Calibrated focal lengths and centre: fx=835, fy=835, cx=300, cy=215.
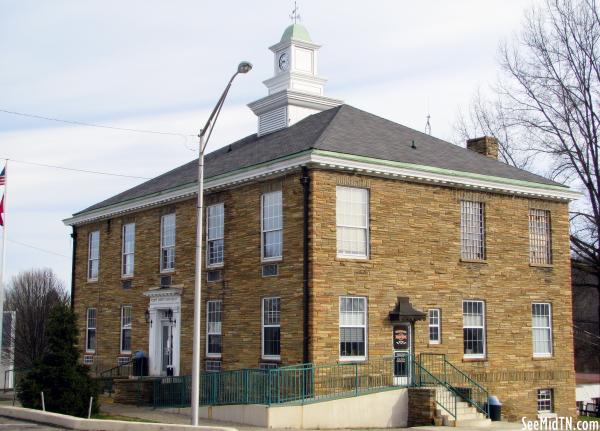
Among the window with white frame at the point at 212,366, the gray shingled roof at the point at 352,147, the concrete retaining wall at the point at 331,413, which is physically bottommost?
the concrete retaining wall at the point at 331,413

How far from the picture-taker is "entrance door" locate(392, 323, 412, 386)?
2519cm

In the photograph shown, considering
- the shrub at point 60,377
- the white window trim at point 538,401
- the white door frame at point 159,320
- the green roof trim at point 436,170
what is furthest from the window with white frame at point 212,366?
the white window trim at point 538,401

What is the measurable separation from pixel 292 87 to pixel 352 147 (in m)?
9.51

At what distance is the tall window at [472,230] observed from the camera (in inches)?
1105

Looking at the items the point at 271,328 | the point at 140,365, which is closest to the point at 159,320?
the point at 140,365

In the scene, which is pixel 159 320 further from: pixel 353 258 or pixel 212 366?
pixel 353 258

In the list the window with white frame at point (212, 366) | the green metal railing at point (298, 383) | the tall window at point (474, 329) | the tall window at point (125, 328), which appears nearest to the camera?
the green metal railing at point (298, 383)

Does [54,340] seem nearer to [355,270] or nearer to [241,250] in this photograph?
[241,250]

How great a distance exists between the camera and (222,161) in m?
31.7

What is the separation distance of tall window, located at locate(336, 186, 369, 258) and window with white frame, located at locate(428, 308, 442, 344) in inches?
127

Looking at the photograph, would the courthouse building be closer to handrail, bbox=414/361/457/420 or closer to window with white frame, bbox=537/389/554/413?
window with white frame, bbox=537/389/554/413

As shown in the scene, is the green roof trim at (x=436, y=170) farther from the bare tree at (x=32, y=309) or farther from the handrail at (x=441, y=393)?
the bare tree at (x=32, y=309)

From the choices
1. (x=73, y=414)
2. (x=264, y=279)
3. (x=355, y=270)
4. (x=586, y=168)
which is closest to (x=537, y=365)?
(x=355, y=270)

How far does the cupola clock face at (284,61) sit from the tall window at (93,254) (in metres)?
10.9
